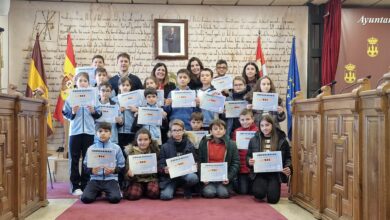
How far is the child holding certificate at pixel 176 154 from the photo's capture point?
4777 mm

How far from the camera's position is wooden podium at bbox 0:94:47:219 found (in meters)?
3.40

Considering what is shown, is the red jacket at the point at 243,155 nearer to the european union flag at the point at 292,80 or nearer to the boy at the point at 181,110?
the boy at the point at 181,110

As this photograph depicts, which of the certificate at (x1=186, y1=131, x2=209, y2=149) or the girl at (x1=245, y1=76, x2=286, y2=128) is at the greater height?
the girl at (x1=245, y1=76, x2=286, y2=128)

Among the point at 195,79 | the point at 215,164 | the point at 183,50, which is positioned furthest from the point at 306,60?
the point at 215,164

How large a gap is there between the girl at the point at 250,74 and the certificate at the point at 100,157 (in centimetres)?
193

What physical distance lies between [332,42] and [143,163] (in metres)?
4.27

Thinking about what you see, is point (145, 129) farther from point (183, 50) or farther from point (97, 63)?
point (183, 50)

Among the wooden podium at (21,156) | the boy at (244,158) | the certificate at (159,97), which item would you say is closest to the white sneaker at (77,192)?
the wooden podium at (21,156)

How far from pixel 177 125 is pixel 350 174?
2076 millimetres

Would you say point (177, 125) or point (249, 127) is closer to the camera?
point (177, 125)

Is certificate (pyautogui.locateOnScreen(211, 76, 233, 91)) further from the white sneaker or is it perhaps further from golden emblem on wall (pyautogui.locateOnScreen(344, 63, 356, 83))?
golden emblem on wall (pyautogui.locateOnScreen(344, 63, 356, 83))

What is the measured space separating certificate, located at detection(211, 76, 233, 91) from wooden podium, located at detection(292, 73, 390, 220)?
0.90m

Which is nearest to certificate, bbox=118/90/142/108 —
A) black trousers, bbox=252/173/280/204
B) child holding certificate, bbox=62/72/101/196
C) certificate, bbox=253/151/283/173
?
child holding certificate, bbox=62/72/101/196

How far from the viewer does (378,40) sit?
25.2 ft
